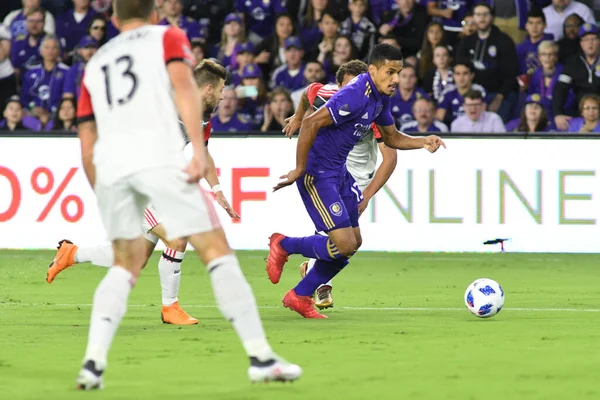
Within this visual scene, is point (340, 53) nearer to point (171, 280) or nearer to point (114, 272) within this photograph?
point (171, 280)

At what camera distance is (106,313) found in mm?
5926

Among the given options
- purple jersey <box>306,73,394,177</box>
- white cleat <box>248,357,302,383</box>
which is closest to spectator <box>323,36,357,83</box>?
purple jersey <box>306,73,394,177</box>

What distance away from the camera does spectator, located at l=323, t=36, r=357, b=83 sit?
16828 mm

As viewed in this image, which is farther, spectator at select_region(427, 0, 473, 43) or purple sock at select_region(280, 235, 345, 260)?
spectator at select_region(427, 0, 473, 43)

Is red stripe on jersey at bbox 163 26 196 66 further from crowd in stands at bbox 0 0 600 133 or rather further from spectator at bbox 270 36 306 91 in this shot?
spectator at bbox 270 36 306 91

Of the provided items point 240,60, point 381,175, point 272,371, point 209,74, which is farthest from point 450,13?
point 272,371

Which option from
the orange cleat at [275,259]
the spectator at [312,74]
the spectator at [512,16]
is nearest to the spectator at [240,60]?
the spectator at [312,74]

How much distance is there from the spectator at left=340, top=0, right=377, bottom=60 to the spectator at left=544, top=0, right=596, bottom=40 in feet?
7.81

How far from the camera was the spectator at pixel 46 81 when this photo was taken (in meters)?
18.1

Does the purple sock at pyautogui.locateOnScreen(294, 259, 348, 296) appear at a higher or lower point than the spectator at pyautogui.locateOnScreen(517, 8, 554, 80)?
lower

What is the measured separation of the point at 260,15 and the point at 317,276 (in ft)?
32.0

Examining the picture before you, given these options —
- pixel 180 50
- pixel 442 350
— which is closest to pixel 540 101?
pixel 442 350

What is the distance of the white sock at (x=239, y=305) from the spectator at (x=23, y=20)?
13867mm

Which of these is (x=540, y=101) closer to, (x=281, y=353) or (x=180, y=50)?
(x=281, y=353)
